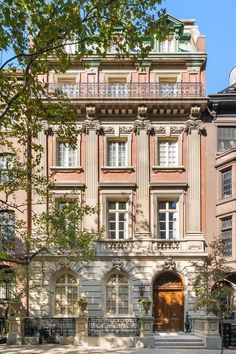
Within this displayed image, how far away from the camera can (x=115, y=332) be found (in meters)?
26.7

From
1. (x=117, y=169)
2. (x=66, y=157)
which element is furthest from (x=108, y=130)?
(x=66, y=157)

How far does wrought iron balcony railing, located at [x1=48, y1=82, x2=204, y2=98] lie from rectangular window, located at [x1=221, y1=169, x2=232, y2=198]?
16.5 feet

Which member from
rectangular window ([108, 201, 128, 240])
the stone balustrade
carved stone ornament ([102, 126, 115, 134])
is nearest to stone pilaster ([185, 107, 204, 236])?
the stone balustrade

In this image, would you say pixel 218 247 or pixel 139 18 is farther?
pixel 218 247

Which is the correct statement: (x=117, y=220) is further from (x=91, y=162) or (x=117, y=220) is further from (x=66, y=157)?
(x=66, y=157)

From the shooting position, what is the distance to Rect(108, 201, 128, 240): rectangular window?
31406 mm

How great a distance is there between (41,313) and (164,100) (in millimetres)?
14174

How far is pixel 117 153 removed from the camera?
3228cm

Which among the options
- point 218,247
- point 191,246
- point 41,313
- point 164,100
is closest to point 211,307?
point 218,247

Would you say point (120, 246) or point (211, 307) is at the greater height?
point (120, 246)

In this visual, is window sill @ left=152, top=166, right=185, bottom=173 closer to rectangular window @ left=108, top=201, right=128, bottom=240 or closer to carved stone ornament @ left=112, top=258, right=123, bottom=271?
rectangular window @ left=108, top=201, right=128, bottom=240

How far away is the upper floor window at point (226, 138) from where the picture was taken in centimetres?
3175

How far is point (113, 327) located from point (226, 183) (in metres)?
10.6

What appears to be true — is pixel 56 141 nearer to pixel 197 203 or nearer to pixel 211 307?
pixel 197 203
